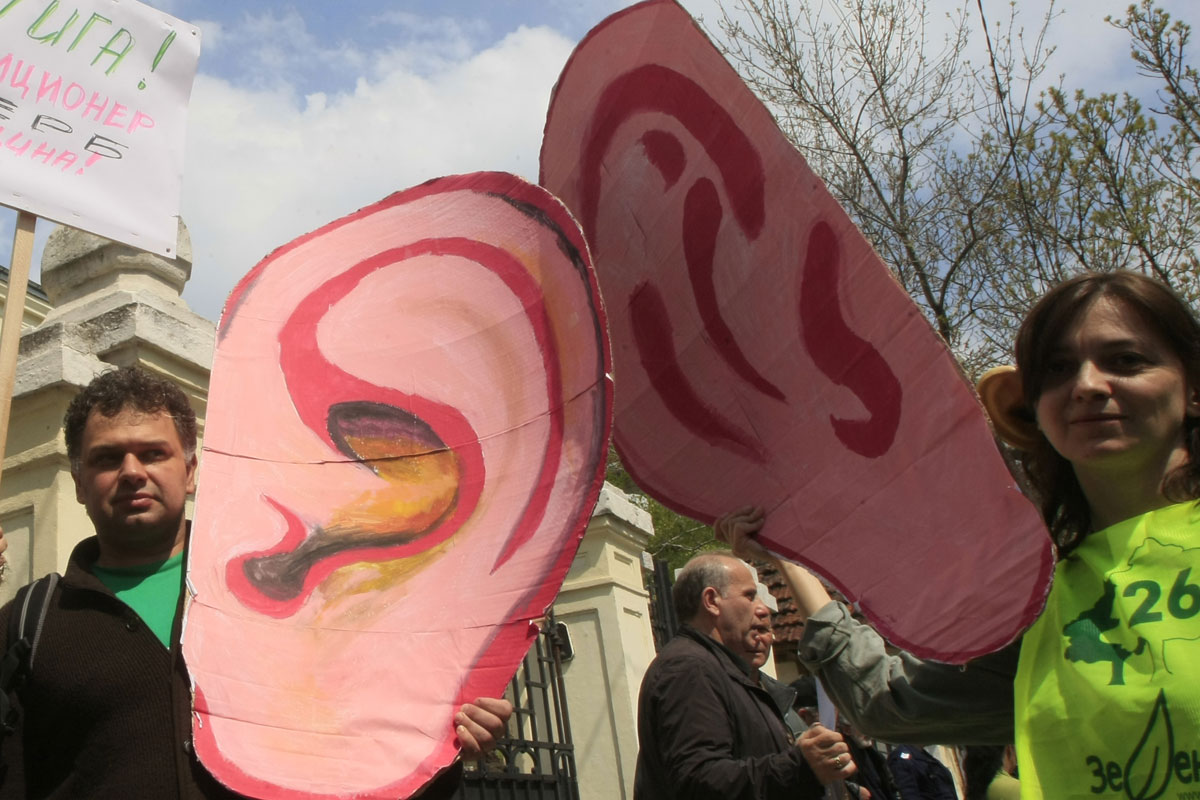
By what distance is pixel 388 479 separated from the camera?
86.4 inches

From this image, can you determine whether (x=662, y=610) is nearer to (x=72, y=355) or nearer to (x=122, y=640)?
(x=72, y=355)

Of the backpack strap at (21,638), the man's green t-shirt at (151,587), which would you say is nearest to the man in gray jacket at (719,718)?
the man's green t-shirt at (151,587)

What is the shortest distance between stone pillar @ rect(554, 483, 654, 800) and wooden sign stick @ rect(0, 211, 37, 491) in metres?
3.26

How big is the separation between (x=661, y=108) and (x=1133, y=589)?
1.16 m

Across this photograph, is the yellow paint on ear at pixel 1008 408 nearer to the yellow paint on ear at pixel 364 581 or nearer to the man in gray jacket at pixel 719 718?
the yellow paint on ear at pixel 364 581

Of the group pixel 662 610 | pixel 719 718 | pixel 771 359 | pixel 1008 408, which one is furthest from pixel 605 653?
pixel 1008 408

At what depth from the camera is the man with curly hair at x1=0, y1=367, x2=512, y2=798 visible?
6.07ft

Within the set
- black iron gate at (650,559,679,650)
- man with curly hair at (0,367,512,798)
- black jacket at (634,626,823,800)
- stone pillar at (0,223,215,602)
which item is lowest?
black jacket at (634,626,823,800)

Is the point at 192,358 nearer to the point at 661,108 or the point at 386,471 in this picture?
the point at 386,471

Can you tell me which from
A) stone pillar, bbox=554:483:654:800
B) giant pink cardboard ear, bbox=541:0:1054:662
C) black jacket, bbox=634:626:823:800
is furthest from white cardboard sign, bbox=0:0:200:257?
stone pillar, bbox=554:483:654:800

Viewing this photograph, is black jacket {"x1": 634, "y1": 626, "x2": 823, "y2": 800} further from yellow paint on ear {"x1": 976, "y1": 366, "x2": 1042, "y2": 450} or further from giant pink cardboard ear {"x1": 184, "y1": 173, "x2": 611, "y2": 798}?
yellow paint on ear {"x1": 976, "y1": 366, "x2": 1042, "y2": 450}

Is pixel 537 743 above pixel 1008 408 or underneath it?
underneath

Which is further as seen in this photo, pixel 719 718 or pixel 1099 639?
pixel 719 718

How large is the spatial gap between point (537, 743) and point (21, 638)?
343 centimetres
